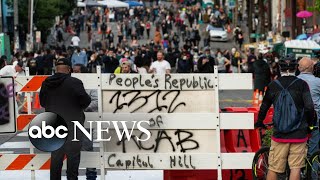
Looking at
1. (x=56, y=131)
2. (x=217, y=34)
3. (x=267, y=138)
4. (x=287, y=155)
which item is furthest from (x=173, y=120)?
(x=217, y=34)

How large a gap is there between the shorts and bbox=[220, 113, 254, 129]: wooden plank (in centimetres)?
76

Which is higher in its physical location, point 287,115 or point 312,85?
point 312,85

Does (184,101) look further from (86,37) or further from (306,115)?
(86,37)

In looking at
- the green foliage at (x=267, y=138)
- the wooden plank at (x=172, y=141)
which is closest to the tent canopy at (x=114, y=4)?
the green foliage at (x=267, y=138)

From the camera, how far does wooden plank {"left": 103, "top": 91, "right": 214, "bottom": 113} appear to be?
1182cm

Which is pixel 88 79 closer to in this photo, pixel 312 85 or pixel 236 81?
pixel 236 81

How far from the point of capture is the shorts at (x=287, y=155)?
10836mm

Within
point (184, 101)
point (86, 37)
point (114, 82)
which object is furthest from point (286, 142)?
point (86, 37)

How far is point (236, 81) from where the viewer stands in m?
11.6

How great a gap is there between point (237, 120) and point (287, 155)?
100cm

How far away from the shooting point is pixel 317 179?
37.6 ft

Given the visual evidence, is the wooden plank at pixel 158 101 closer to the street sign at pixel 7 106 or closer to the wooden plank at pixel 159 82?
the wooden plank at pixel 159 82

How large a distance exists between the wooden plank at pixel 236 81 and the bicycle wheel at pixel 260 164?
2.39 feet

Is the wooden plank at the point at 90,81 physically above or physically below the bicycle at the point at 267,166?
above
